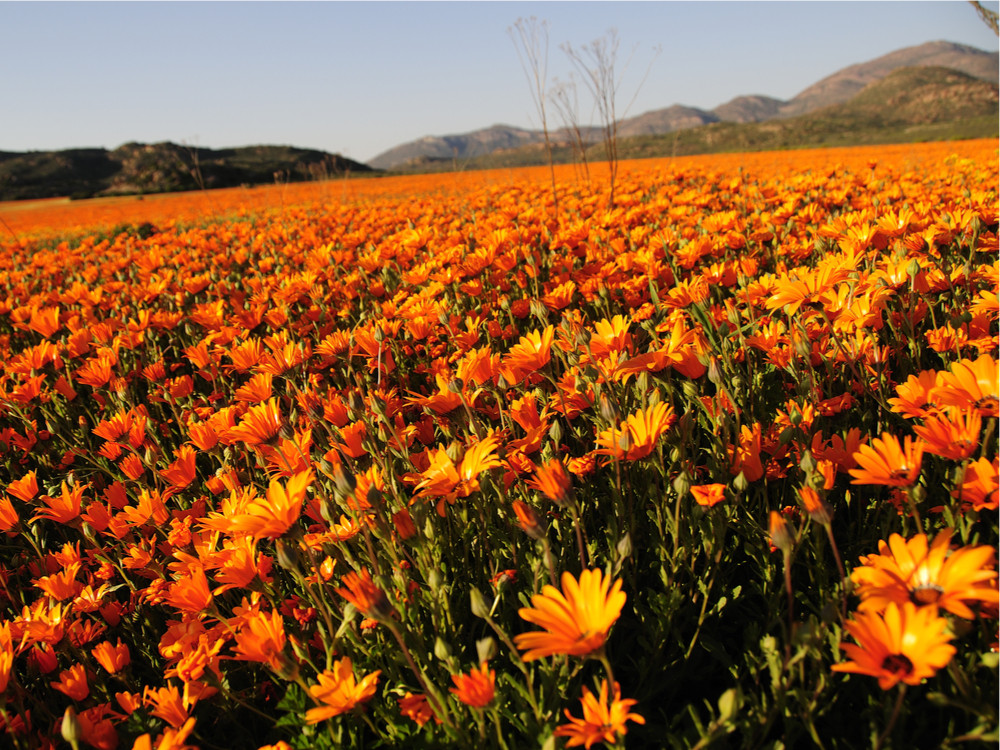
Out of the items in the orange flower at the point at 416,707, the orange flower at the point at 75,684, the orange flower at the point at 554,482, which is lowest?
the orange flower at the point at 75,684

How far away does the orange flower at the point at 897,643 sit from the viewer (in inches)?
32.4

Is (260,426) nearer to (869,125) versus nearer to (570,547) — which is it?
(570,547)

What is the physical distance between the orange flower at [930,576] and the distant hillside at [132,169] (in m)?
37.5

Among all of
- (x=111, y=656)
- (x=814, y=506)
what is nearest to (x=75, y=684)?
(x=111, y=656)

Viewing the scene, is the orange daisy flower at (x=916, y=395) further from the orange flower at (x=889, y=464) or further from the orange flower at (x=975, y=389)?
the orange flower at (x=889, y=464)

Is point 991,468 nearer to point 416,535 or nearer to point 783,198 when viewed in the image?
point 416,535

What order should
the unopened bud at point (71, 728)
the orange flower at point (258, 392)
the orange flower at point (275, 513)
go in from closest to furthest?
the unopened bud at point (71, 728) < the orange flower at point (275, 513) < the orange flower at point (258, 392)

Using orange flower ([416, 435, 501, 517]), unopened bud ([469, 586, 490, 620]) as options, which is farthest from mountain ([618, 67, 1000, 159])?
unopened bud ([469, 586, 490, 620])

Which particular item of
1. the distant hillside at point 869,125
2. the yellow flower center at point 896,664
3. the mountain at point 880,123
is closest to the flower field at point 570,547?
the yellow flower center at point 896,664

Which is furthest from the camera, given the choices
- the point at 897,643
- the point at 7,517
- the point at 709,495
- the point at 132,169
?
the point at 132,169

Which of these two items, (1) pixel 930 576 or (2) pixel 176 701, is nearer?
(1) pixel 930 576

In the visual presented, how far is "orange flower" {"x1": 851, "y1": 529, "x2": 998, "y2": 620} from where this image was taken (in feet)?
2.91

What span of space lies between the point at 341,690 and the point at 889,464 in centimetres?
126

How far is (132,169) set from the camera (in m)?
54.6
